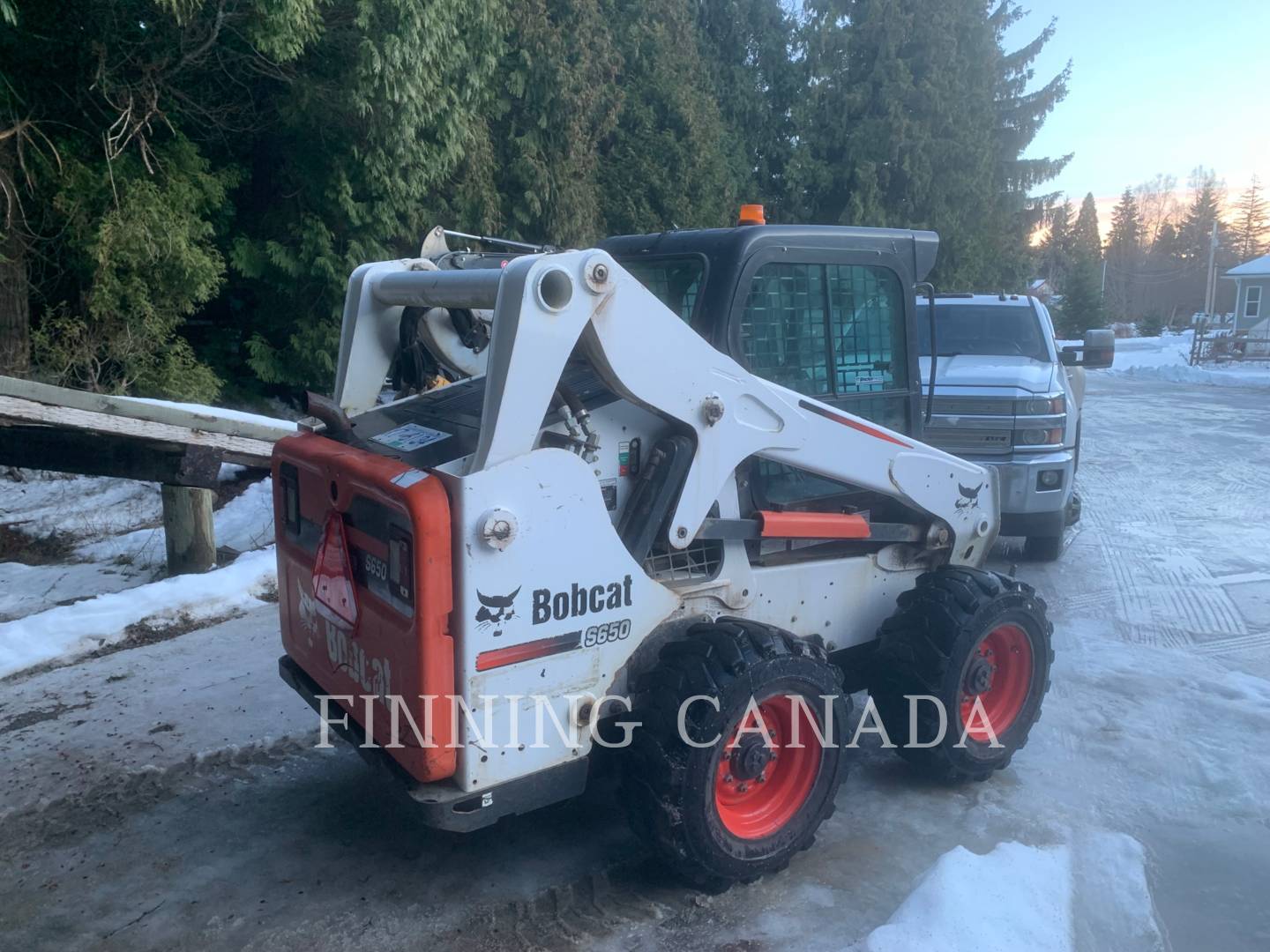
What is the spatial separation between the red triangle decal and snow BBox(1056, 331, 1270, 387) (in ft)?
83.1

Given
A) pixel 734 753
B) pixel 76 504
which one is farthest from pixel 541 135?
pixel 734 753

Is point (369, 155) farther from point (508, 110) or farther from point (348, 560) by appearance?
point (348, 560)

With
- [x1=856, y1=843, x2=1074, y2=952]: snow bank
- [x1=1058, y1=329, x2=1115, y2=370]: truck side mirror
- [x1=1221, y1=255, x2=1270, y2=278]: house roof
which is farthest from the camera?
[x1=1221, y1=255, x2=1270, y2=278]: house roof

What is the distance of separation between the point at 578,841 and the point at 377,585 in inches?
55.3

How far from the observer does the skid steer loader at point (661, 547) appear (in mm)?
A: 3039

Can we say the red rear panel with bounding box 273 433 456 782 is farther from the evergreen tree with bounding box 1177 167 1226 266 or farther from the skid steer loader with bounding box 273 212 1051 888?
the evergreen tree with bounding box 1177 167 1226 266

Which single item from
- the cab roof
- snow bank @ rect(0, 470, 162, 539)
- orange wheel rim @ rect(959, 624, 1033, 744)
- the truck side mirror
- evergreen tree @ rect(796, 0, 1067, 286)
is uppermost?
evergreen tree @ rect(796, 0, 1067, 286)

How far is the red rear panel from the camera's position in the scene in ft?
9.64

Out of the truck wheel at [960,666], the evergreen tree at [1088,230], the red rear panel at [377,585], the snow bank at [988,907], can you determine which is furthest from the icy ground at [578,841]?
the evergreen tree at [1088,230]

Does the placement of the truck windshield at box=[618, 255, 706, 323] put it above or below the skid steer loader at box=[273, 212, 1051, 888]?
above

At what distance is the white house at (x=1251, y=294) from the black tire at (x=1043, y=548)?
1615 inches

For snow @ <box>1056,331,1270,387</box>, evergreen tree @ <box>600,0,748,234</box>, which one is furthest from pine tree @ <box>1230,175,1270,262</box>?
evergreen tree @ <box>600,0,748,234</box>

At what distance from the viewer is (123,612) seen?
6293 millimetres

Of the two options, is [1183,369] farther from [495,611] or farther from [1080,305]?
[495,611]
